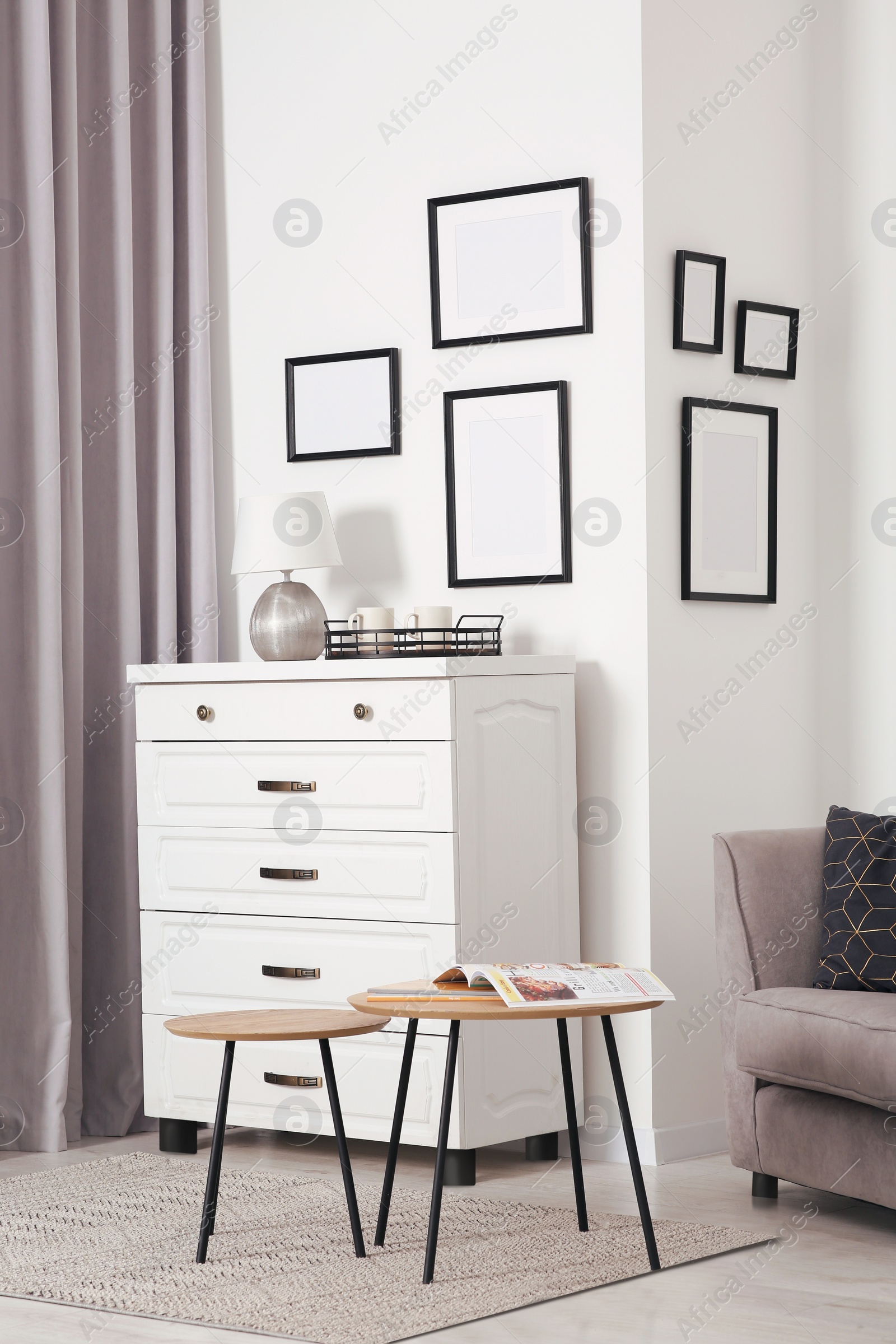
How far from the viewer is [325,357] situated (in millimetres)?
4203

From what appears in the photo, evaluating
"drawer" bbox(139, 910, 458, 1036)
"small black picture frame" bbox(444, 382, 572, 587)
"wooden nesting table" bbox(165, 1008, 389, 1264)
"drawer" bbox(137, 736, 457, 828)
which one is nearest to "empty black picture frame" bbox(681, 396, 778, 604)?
"small black picture frame" bbox(444, 382, 572, 587)

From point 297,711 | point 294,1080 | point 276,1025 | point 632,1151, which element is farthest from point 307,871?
point 632,1151

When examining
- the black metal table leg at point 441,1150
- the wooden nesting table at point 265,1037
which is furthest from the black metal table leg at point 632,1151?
the wooden nesting table at point 265,1037

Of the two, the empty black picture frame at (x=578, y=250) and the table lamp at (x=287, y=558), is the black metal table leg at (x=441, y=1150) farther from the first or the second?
the empty black picture frame at (x=578, y=250)

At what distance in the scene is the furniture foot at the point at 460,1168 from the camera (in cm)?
344

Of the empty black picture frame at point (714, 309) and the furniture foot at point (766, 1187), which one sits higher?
the empty black picture frame at point (714, 309)

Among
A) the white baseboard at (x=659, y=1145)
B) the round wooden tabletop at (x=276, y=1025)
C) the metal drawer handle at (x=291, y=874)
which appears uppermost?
the metal drawer handle at (x=291, y=874)

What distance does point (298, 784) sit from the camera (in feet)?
12.0

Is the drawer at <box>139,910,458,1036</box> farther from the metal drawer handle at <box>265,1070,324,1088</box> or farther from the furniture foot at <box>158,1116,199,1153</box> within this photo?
the furniture foot at <box>158,1116,199,1153</box>

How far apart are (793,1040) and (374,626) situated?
4.30ft

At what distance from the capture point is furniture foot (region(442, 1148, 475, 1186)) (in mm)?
3441

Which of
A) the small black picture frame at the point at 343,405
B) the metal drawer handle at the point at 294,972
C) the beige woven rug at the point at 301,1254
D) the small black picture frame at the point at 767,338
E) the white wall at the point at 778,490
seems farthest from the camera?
the small black picture frame at the point at 343,405

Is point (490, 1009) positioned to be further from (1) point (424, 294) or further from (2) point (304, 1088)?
(1) point (424, 294)

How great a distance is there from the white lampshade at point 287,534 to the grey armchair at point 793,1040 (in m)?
1.19
